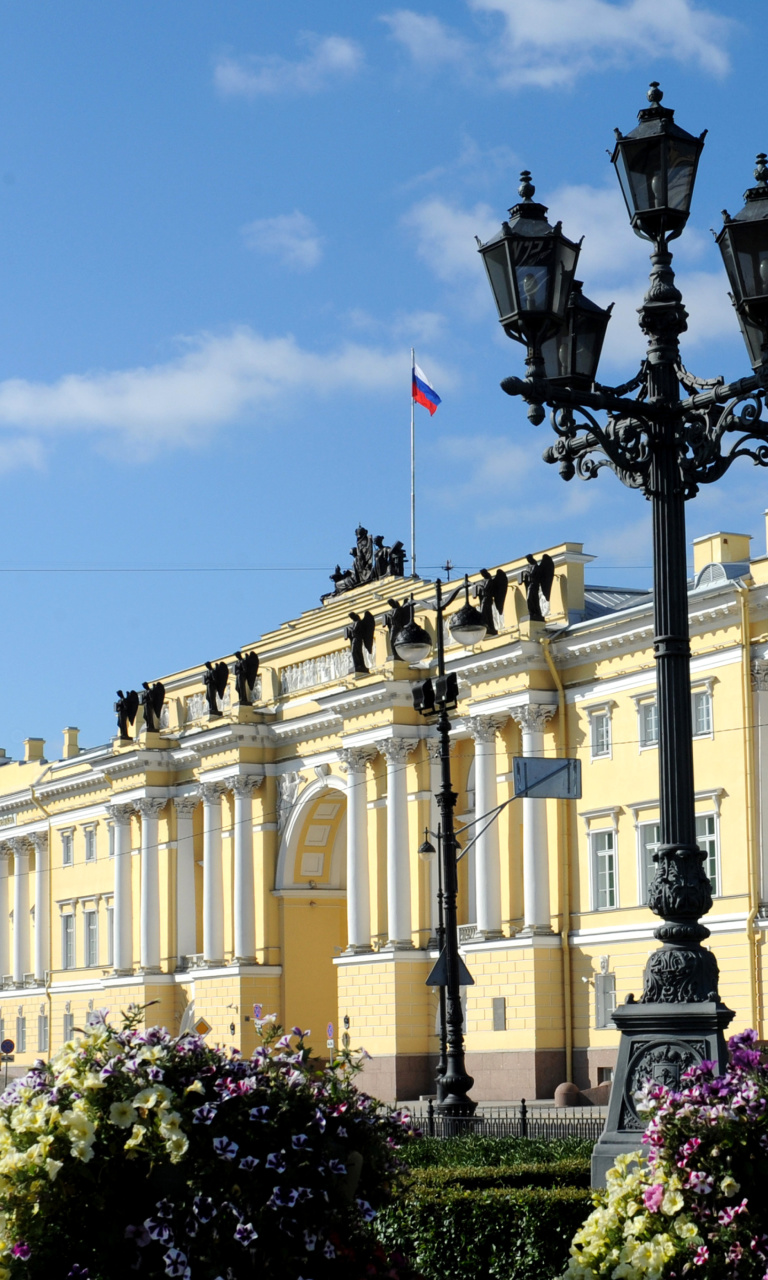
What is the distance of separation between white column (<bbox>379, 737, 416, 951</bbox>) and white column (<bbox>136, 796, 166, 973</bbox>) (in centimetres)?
1239

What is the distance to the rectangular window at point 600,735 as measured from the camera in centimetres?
4053

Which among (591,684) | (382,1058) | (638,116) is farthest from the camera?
(382,1058)

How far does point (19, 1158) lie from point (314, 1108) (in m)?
1.13

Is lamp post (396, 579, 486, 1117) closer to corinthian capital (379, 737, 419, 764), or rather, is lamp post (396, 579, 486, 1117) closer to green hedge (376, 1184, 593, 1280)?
green hedge (376, 1184, 593, 1280)

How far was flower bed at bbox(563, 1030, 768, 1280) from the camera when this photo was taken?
286 inches

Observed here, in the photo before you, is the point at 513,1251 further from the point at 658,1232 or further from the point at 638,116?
the point at 638,116

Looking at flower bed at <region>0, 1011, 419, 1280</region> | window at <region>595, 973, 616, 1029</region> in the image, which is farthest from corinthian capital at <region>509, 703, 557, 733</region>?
flower bed at <region>0, 1011, 419, 1280</region>

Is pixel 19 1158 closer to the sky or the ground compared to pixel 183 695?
closer to the ground

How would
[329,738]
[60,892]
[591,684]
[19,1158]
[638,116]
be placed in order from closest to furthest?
[19,1158] → [638,116] → [591,684] → [329,738] → [60,892]

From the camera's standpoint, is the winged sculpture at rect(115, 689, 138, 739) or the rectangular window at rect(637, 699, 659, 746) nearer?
the rectangular window at rect(637, 699, 659, 746)

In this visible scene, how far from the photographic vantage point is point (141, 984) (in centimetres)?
5475

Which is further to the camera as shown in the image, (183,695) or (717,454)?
(183,695)

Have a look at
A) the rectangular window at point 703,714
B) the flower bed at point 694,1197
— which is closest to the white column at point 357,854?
the rectangular window at point 703,714

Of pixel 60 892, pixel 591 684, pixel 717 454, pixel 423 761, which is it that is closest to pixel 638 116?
pixel 717 454
